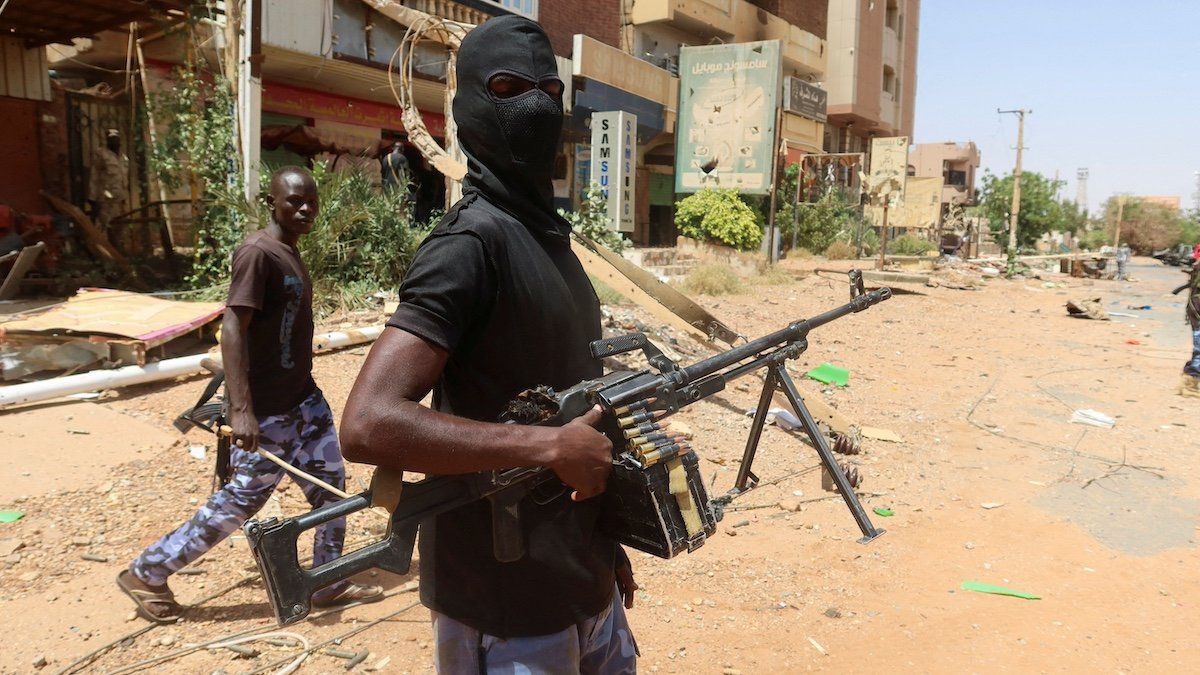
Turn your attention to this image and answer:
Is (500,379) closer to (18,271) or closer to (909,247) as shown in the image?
(18,271)

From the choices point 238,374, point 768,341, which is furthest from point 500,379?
point 238,374

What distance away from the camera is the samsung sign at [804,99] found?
78.0 feet

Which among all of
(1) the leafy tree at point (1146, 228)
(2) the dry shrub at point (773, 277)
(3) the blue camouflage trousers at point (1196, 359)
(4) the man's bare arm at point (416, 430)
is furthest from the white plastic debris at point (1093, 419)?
(1) the leafy tree at point (1146, 228)

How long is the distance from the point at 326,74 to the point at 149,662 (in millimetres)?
10443

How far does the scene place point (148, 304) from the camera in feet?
23.8

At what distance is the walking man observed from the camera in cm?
321

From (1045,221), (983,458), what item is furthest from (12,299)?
(1045,221)

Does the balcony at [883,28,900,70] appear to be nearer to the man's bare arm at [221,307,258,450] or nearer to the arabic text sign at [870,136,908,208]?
the arabic text sign at [870,136,908,208]

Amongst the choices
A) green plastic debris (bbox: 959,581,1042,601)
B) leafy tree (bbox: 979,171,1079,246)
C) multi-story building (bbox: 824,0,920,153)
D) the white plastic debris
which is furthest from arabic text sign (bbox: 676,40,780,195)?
leafy tree (bbox: 979,171,1079,246)

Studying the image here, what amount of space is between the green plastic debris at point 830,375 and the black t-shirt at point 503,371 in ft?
22.8

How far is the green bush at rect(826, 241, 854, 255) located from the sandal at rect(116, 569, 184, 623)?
21.3 m

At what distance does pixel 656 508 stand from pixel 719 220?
53.6ft

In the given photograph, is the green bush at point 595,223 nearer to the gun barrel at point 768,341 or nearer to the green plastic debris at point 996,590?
the green plastic debris at point 996,590

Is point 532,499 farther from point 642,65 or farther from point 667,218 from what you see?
point 667,218
